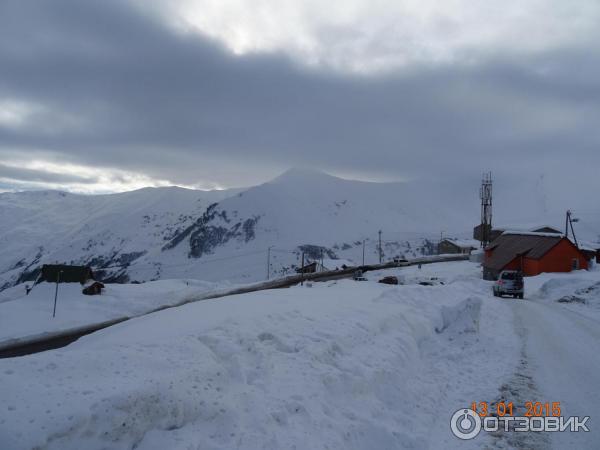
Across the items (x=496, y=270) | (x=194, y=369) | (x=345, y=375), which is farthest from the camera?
(x=496, y=270)

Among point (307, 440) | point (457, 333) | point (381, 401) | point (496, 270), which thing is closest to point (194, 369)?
point (307, 440)

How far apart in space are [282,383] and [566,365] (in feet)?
23.8

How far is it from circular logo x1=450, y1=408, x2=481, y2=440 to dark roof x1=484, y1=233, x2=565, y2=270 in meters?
48.9

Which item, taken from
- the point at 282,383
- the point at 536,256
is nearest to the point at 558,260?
the point at 536,256

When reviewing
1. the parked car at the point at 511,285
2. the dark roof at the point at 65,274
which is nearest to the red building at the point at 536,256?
the parked car at the point at 511,285

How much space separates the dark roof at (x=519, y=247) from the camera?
5131 cm

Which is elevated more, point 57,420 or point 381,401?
point 57,420

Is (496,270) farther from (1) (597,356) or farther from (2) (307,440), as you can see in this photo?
(2) (307,440)

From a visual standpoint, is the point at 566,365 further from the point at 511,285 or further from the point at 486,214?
the point at 486,214

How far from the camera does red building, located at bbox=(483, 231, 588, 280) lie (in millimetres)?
50625

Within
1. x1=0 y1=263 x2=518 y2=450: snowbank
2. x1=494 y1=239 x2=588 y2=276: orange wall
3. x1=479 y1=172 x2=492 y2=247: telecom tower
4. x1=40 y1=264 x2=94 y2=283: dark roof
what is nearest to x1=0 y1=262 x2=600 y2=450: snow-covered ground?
x1=0 y1=263 x2=518 y2=450: snowbank

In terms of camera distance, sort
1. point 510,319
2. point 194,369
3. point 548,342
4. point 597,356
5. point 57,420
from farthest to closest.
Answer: point 510,319 < point 548,342 < point 597,356 < point 194,369 < point 57,420

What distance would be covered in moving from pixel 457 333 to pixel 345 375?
6605 mm

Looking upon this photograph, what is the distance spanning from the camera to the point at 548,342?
13.5 m
